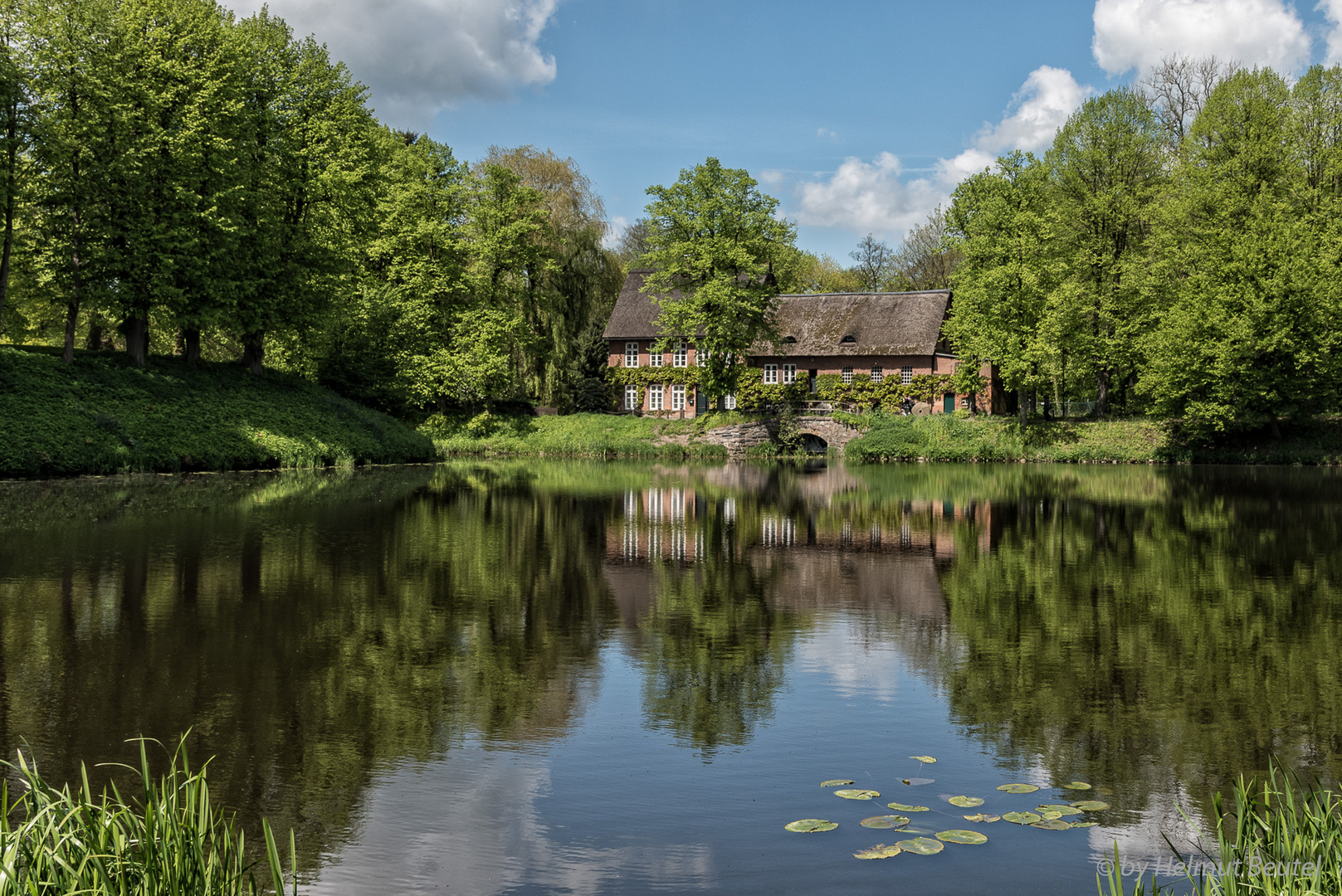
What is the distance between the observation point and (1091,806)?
6.04m

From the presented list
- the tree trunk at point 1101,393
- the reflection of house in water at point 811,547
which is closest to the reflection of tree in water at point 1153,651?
the reflection of house in water at point 811,547

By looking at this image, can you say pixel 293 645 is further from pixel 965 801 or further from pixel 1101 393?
pixel 1101 393

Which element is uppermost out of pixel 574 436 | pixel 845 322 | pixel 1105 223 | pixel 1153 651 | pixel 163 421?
pixel 1105 223

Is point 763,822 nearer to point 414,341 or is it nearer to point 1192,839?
point 1192,839

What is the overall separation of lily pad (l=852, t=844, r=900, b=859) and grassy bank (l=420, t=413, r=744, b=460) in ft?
155

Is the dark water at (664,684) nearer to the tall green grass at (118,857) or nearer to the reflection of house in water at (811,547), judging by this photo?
the reflection of house in water at (811,547)

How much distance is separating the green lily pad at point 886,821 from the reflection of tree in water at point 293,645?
2.56 m

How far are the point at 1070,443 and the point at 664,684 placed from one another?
4609cm

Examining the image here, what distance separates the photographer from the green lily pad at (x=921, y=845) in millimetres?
5410

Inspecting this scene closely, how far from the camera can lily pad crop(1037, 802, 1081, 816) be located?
19.5 ft

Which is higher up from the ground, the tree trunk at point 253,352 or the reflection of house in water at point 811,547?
the tree trunk at point 253,352

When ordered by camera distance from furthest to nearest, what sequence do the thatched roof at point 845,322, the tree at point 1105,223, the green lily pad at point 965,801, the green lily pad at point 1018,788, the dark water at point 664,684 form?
1. the thatched roof at point 845,322
2. the tree at point 1105,223
3. the green lily pad at point 1018,788
4. the green lily pad at point 965,801
5. the dark water at point 664,684

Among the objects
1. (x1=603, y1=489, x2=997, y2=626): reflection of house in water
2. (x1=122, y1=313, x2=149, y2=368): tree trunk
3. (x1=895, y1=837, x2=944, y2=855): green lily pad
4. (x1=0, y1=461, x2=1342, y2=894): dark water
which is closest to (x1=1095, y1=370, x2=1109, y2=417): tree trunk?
(x1=603, y1=489, x2=997, y2=626): reflection of house in water

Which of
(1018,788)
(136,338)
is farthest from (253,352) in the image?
(1018,788)
